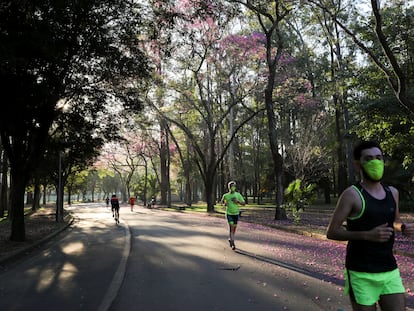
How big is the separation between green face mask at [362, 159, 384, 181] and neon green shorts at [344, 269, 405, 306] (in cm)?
72

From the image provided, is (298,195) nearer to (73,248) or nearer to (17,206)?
(73,248)

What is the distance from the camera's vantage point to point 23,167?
45.0ft

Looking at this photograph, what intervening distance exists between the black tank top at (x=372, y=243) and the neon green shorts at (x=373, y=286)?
0.14 ft

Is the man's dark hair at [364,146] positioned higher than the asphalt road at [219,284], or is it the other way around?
the man's dark hair at [364,146]

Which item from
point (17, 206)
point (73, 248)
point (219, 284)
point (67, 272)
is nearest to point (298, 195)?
point (73, 248)

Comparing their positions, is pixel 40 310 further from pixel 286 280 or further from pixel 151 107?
pixel 151 107

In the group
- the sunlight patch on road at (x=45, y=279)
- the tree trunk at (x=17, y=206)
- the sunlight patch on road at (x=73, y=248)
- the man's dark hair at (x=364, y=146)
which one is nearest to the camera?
the man's dark hair at (x=364, y=146)

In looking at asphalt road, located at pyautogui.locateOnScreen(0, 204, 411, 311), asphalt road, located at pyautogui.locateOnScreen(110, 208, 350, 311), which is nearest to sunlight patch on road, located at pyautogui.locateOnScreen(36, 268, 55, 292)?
asphalt road, located at pyautogui.locateOnScreen(0, 204, 411, 311)

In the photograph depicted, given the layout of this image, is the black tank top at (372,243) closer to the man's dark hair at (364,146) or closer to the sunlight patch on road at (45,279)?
the man's dark hair at (364,146)

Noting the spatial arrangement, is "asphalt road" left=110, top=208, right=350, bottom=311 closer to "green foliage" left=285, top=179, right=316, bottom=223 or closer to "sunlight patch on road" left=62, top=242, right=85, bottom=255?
"sunlight patch on road" left=62, top=242, right=85, bottom=255

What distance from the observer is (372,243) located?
2938 mm

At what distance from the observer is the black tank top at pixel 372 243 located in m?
2.92

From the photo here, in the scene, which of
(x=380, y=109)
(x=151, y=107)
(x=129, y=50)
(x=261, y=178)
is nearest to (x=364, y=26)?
(x=380, y=109)

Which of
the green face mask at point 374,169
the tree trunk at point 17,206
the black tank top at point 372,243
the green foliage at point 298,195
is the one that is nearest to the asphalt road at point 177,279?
the tree trunk at point 17,206
